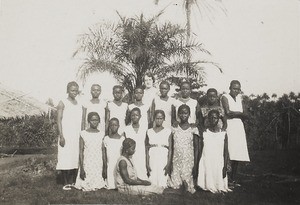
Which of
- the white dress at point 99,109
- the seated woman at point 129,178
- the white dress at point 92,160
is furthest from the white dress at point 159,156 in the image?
the white dress at point 99,109

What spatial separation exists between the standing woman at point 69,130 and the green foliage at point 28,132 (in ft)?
29.6

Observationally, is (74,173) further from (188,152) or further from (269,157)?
(269,157)

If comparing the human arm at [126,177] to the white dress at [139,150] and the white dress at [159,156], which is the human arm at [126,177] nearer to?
the white dress at [159,156]

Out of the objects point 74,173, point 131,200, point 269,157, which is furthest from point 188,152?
point 269,157

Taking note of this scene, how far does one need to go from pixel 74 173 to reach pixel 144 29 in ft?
11.6

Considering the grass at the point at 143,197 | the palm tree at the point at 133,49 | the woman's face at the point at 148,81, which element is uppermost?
the palm tree at the point at 133,49

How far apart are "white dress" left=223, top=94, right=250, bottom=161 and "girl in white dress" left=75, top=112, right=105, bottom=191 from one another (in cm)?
232

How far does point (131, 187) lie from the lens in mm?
5688

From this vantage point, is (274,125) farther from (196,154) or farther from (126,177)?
(126,177)

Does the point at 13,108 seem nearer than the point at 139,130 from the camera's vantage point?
No

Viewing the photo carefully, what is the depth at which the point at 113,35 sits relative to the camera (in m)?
8.55

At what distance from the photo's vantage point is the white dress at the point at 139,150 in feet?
20.4

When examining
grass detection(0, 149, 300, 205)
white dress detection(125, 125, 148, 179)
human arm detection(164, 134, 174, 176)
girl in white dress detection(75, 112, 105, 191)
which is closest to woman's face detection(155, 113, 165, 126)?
human arm detection(164, 134, 174, 176)

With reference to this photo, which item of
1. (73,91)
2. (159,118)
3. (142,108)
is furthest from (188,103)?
(73,91)
